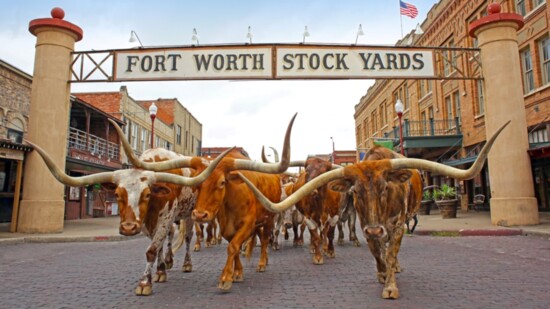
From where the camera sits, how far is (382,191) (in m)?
4.51

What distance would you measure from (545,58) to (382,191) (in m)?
16.8

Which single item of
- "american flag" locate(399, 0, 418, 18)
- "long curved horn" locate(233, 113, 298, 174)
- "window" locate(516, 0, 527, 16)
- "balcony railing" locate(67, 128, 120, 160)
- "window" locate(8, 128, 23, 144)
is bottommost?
"long curved horn" locate(233, 113, 298, 174)

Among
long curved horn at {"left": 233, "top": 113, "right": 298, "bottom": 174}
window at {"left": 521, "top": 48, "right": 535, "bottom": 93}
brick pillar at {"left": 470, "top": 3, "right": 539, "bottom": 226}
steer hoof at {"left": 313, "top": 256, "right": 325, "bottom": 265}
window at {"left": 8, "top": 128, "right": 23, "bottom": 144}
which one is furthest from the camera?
window at {"left": 8, "top": 128, "right": 23, "bottom": 144}

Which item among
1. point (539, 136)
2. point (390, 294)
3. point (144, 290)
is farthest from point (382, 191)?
point (539, 136)

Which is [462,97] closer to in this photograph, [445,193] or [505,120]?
[445,193]

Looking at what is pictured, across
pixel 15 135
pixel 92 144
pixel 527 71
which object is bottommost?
pixel 15 135

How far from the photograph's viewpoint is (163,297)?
4973 mm

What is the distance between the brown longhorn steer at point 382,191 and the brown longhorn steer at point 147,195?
47.5 inches

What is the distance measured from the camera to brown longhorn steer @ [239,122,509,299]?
441 centimetres

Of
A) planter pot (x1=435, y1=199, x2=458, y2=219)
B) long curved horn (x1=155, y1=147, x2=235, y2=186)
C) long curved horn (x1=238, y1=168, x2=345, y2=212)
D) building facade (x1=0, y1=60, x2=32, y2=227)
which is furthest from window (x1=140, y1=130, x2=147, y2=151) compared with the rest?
long curved horn (x1=238, y1=168, x2=345, y2=212)

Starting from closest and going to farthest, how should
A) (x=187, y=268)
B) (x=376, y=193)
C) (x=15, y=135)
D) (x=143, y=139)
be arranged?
(x=376, y=193) < (x=187, y=268) < (x=15, y=135) < (x=143, y=139)

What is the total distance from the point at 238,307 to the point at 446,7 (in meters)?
25.9

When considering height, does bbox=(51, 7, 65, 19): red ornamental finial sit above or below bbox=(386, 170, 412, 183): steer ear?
above

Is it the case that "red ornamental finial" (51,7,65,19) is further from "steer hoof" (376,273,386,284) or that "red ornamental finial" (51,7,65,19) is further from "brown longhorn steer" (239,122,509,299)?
"steer hoof" (376,273,386,284)
